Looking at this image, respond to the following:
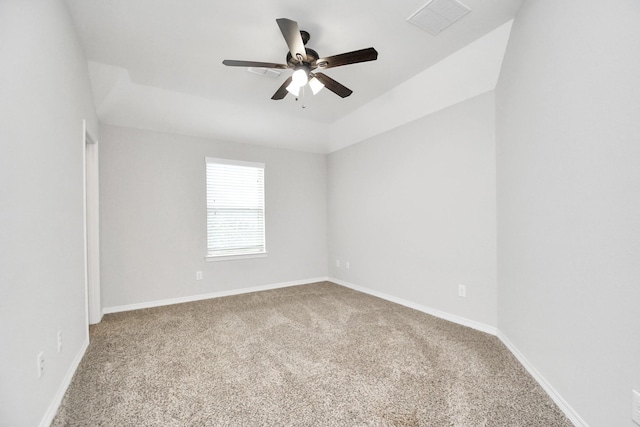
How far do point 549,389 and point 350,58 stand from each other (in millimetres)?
2660

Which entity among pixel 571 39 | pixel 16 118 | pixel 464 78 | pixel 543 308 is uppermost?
pixel 464 78

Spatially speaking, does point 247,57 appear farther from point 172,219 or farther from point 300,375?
point 300,375

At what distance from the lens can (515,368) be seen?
212cm

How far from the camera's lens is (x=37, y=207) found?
1552 mm

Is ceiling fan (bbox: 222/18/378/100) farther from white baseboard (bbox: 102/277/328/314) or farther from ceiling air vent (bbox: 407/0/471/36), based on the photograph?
white baseboard (bbox: 102/277/328/314)

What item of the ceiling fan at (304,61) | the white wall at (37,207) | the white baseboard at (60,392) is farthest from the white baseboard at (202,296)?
the ceiling fan at (304,61)

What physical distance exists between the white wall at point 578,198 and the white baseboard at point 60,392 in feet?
9.52

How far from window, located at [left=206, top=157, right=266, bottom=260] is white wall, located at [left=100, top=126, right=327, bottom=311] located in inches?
4.7

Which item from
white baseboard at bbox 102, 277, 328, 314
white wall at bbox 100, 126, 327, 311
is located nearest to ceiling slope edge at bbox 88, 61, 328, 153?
white wall at bbox 100, 126, 327, 311

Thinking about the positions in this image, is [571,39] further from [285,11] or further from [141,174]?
[141,174]

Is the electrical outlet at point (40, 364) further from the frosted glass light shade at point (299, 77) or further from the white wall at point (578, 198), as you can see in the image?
the white wall at point (578, 198)

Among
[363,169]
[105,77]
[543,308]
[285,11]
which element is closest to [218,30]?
[285,11]

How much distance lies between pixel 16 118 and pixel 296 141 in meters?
3.70

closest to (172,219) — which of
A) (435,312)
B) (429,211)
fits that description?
(429,211)
